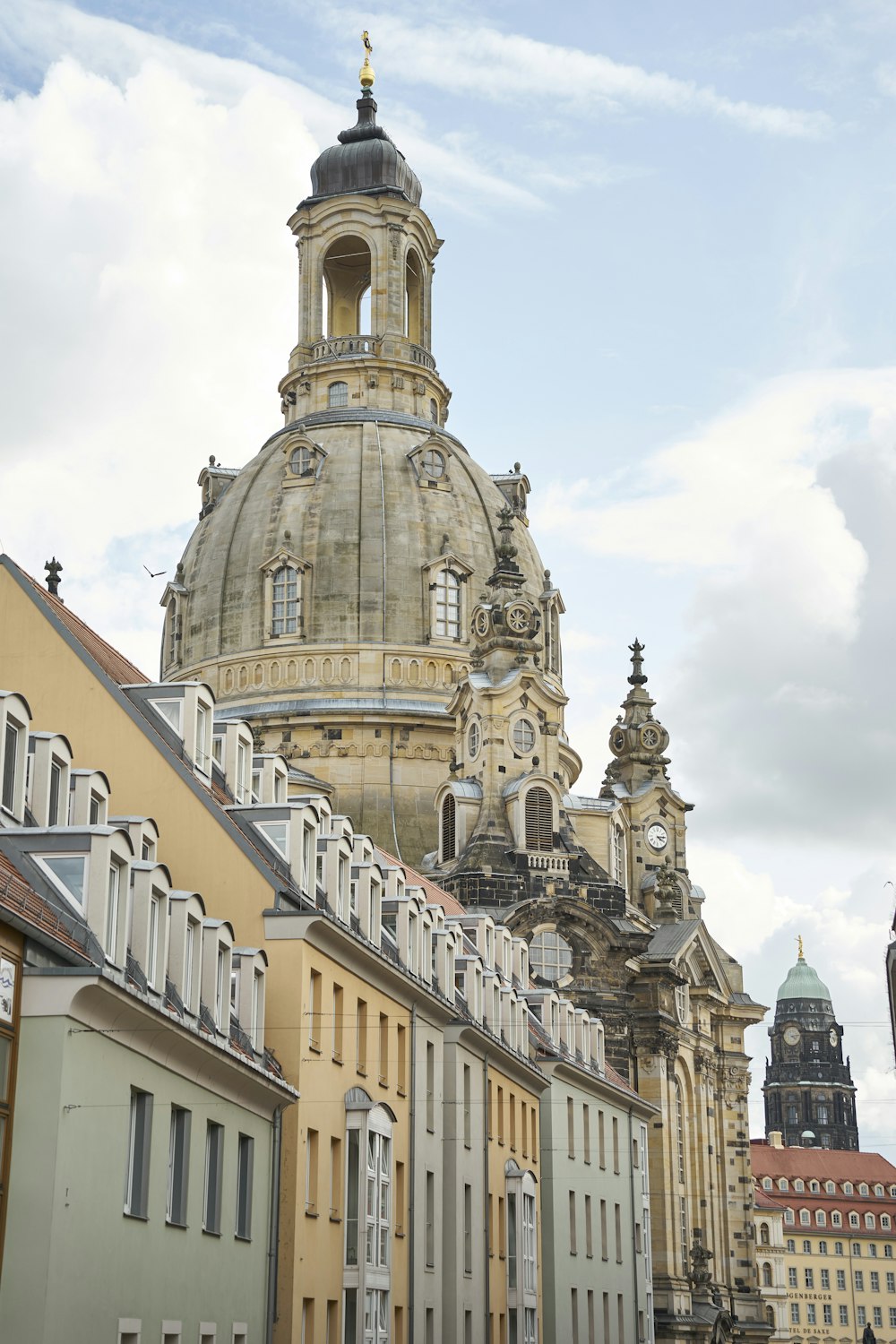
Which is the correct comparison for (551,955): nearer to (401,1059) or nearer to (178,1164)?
(401,1059)

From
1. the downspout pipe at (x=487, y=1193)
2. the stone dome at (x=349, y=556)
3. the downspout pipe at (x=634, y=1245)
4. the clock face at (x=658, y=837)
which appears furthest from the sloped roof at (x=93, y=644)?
the clock face at (x=658, y=837)

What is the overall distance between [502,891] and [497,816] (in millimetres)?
3890

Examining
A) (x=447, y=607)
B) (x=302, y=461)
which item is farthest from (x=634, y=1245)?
(x=302, y=461)

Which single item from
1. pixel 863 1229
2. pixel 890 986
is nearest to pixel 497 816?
pixel 890 986

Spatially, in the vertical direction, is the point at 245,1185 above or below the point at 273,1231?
above

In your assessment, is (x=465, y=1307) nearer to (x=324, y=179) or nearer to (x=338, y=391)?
(x=338, y=391)

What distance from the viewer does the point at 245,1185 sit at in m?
33.9

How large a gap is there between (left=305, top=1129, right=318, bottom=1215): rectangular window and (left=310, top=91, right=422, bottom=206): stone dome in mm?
81227

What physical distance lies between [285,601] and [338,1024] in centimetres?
6104

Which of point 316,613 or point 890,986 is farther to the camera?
point 316,613

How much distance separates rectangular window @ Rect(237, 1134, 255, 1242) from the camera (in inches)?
1321

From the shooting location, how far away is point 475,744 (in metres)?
91.4

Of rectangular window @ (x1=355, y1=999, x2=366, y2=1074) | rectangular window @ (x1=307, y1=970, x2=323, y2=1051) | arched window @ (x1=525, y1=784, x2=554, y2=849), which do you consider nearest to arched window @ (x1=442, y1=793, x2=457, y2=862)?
arched window @ (x1=525, y1=784, x2=554, y2=849)

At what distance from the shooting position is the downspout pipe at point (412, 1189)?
43375mm
